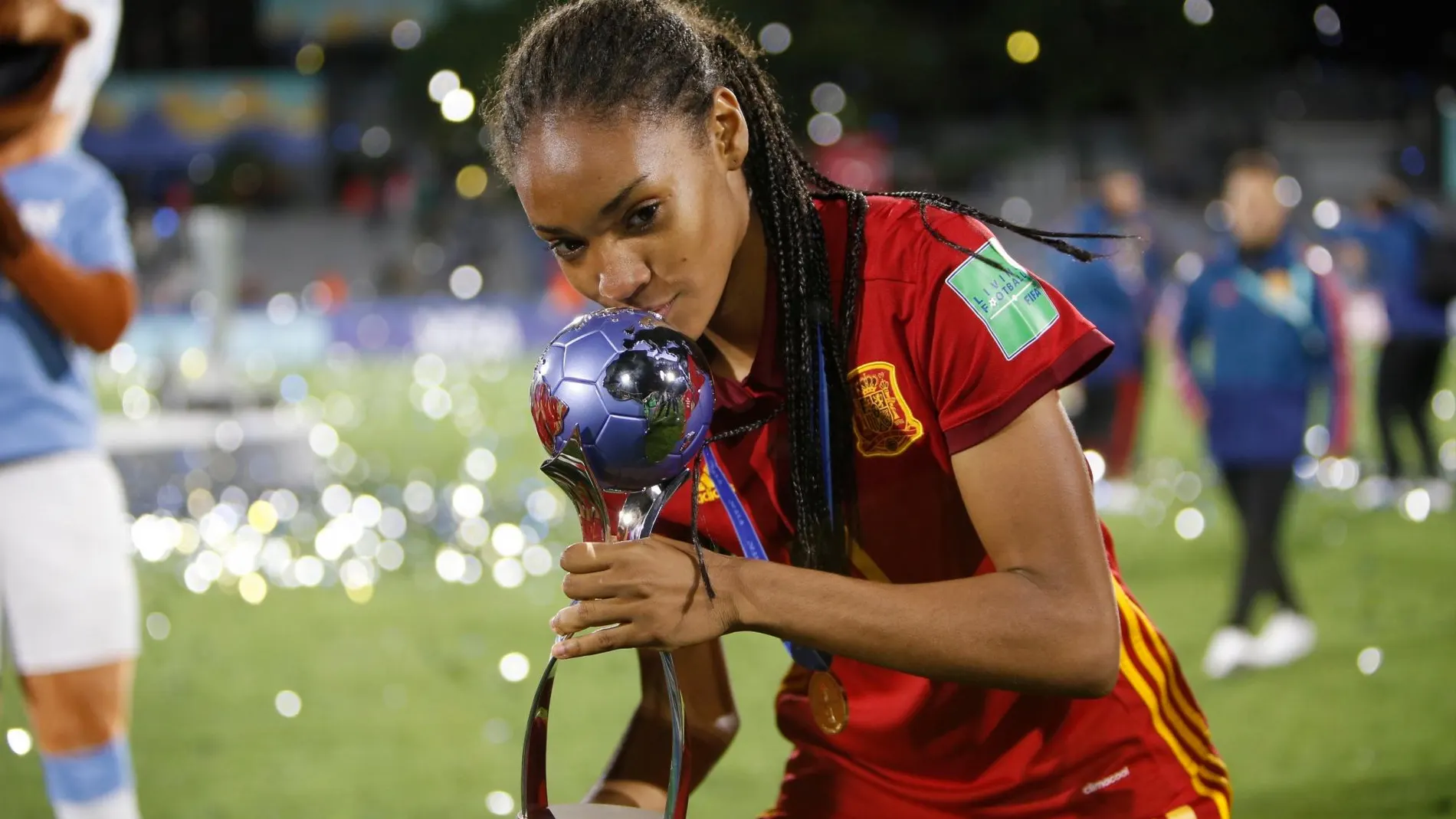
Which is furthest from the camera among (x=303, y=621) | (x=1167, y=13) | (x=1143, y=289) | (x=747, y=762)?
(x=1167, y=13)

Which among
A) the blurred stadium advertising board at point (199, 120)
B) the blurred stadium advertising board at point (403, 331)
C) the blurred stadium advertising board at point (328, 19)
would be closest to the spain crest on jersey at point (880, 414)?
the blurred stadium advertising board at point (403, 331)

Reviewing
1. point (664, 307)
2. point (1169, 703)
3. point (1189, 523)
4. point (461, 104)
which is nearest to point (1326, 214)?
point (1189, 523)

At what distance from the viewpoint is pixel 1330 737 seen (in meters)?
4.98

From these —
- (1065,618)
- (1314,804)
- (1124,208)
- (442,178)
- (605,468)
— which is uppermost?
(442,178)

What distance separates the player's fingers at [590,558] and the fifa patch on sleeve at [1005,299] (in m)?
0.53

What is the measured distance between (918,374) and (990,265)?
0.50ft

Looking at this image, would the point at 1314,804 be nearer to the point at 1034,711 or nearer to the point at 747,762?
the point at 747,762

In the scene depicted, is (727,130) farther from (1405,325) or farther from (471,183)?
(471,183)

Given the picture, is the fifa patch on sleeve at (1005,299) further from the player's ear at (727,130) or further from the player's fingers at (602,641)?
the player's fingers at (602,641)

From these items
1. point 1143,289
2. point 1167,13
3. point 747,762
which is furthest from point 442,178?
point 747,762

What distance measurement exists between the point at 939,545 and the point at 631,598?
58 cm

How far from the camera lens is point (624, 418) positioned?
1.46m

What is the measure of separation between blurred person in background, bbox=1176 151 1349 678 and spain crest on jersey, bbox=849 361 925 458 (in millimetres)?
4342

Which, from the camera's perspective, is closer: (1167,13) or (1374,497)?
(1374,497)
